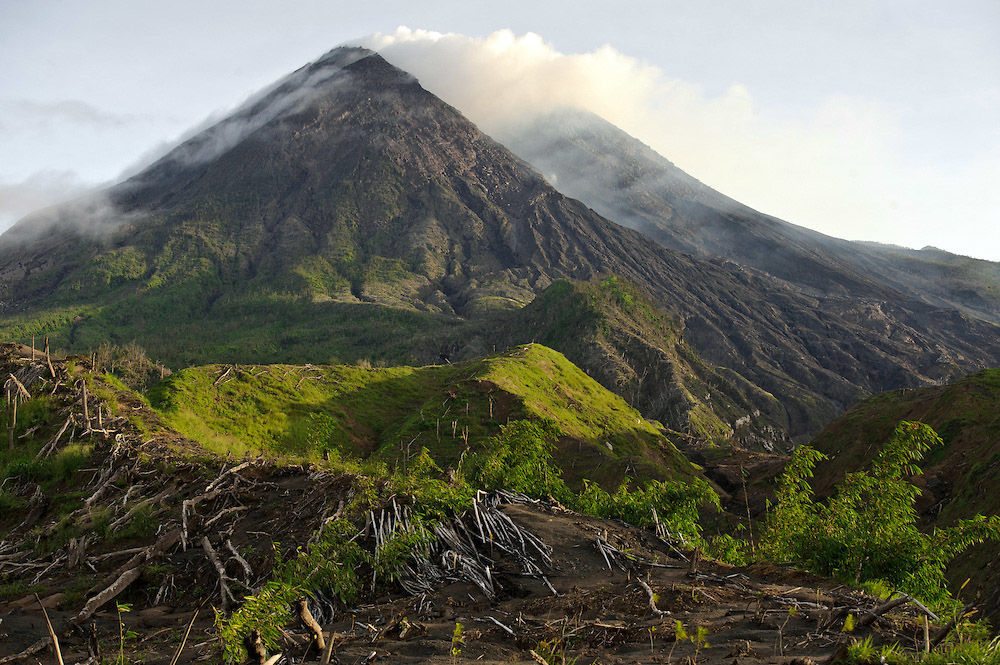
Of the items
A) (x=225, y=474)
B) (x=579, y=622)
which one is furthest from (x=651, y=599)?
(x=225, y=474)

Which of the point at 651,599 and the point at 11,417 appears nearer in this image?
the point at 651,599

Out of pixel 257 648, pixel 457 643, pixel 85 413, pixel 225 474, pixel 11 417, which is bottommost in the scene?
pixel 11 417

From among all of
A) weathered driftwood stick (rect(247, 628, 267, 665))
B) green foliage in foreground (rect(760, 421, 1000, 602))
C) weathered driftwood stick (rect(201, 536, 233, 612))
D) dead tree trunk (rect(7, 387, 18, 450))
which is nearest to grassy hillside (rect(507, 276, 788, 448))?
green foliage in foreground (rect(760, 421, 1000, 602))

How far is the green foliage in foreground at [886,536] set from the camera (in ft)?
36.0

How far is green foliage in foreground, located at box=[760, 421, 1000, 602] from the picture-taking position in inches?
432

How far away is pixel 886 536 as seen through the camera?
11203mm

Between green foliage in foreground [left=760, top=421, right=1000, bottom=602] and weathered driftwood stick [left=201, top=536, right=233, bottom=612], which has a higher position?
green foliage in foreground [left=760, top=421, right=1000, bottom=602]

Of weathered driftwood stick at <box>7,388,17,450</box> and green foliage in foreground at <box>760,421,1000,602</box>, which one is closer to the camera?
→ green foliage in foreground at <box>760,421,1000,602</box>

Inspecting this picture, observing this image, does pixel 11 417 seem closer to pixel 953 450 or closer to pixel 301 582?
pixel 301 582

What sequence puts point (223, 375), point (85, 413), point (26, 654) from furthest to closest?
1. point (223, 375)
2. point (85, 413)
3. point (26, 654)

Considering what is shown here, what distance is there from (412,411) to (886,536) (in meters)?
53.3

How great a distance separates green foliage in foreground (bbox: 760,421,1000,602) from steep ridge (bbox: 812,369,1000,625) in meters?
7.15

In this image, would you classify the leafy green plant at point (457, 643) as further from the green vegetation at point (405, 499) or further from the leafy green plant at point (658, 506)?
the leafy green plant at point (658, 506)

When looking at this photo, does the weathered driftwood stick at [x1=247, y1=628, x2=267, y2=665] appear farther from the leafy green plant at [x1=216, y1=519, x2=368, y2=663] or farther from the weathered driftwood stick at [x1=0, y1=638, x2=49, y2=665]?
the weathered driftwood stick at [x1=0, y1=638, x2=49, y2=665]
